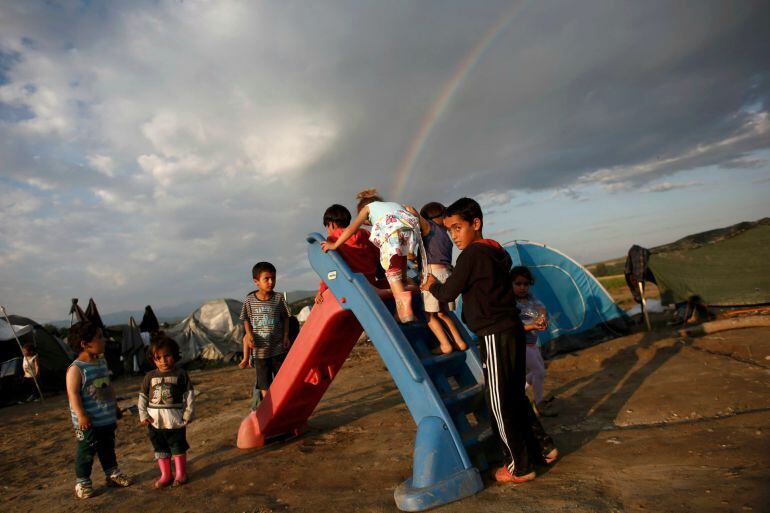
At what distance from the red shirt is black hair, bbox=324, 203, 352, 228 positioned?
8 centimetres

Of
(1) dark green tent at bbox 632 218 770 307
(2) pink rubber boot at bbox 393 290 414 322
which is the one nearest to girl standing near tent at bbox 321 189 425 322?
(2) pink rubber boot at bbox 393 290 414 322

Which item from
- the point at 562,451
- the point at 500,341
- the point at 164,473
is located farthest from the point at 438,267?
the point at 164,473

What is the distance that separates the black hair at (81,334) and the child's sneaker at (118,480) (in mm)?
1135

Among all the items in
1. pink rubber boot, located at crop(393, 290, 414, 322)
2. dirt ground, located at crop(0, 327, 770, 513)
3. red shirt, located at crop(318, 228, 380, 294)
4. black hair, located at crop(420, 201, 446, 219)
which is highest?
black hair, located at crop(420, 201, 446, 219)

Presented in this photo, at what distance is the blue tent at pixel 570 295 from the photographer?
30.5 feet

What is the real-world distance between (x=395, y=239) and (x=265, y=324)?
2132 mm

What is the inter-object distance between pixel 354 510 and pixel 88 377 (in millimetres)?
2640

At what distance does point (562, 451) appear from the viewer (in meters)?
3.58

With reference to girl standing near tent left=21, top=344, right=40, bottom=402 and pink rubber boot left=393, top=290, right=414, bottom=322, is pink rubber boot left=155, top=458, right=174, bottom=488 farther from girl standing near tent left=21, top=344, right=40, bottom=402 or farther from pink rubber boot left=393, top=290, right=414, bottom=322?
girl standing near tent left=21, top=344, right=40, bottom=402

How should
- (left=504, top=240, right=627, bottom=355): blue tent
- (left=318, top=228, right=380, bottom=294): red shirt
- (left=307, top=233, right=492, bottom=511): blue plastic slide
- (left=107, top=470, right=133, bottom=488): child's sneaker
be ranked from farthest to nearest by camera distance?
(left=504, top=240, right=627, bottom=355): blue tent, (left=318, top=228, right=380, bottom=294): red shirt, (left=107, top=470, right=133, bottom=488): child's sneaker, (left=307, top=233, right=492, bottom=511): blue plastic slide

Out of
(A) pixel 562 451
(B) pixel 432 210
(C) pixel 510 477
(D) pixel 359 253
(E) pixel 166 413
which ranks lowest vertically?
(A) pixel 562 451

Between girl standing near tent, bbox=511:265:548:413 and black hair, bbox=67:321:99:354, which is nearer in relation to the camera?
black hair, bbox=67:321:99:354

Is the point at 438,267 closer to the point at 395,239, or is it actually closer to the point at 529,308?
the point at 395,239

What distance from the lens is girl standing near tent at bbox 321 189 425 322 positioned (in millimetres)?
3760
